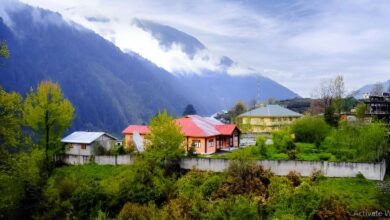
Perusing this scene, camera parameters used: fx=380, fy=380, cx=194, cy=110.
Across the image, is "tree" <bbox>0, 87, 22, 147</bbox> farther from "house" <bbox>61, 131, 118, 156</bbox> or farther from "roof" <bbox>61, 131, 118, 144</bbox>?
"roof" <bbox>61, 131, 118, 144</bbox>

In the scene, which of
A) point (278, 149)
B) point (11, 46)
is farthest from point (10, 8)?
point (278, 149)

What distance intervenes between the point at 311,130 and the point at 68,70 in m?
144

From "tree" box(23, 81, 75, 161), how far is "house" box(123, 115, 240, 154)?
742 centimetres

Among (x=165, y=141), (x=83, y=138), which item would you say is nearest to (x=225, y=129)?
(x=165, y=141)

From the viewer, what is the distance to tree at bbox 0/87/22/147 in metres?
15.0

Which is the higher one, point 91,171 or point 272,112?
point 272,112

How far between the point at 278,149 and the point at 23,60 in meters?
143

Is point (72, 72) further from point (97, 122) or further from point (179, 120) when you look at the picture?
point (179, 120)

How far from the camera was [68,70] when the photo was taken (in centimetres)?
16625

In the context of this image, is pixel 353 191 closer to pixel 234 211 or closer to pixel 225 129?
pixel 234 211

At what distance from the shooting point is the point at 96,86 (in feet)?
548

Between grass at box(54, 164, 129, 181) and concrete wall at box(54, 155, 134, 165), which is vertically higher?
concrete wall at box(54, 155, 134, 165)

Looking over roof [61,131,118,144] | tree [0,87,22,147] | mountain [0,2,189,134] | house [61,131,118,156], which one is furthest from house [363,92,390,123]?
mountain [0,2,189,134]

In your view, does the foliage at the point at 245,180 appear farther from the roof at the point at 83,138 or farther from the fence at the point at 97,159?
the roof at the point at 83,138
